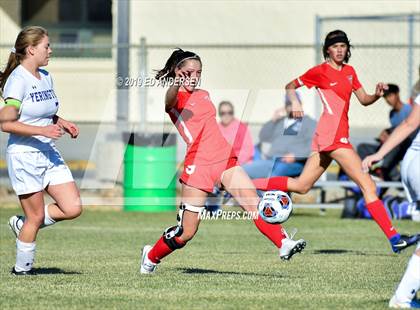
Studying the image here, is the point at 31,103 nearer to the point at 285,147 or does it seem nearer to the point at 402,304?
the point at 402,304

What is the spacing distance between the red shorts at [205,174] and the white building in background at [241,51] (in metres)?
12.9

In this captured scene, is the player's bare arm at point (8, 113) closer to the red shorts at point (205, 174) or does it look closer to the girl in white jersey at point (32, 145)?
the girl in white jersey at point (32, 145)

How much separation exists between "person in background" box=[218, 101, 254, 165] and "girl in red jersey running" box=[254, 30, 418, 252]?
15.4ft

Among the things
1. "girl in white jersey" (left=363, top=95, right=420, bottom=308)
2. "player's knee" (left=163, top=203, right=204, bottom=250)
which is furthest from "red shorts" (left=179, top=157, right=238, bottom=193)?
"girl in white jersey" (left=363, top=95, right=420, bottom=308)

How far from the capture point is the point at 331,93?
34.5 ft

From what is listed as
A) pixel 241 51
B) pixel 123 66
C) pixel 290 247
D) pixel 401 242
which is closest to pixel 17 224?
pixel 290 247

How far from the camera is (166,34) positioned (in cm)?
2556

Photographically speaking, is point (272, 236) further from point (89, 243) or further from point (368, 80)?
point (368, 80)

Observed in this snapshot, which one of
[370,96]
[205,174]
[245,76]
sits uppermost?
[370,96]

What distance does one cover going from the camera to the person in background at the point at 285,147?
50.3 ft

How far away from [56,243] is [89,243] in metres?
0.36

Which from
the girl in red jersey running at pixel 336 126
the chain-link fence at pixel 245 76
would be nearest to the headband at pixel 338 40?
the girl in red jersey running at pixel 336 126

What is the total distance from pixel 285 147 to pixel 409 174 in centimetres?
740

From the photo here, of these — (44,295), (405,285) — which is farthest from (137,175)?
(405,285)
